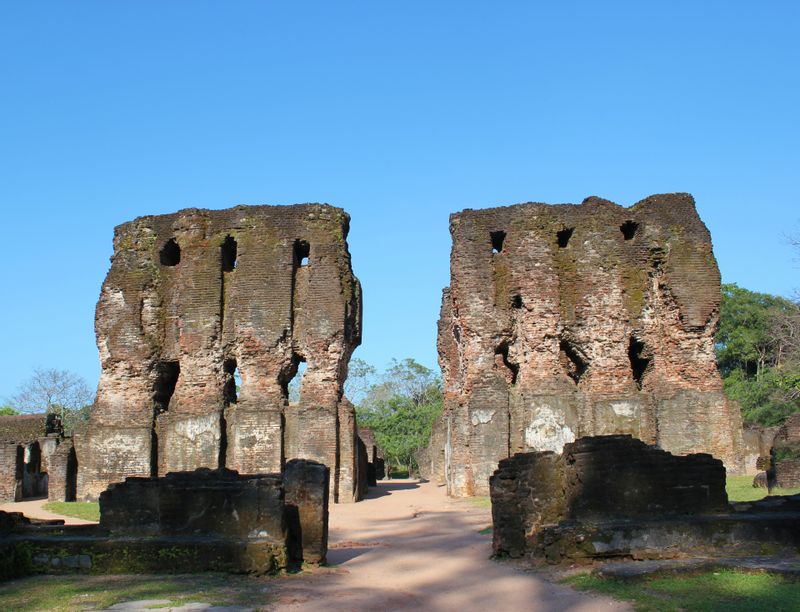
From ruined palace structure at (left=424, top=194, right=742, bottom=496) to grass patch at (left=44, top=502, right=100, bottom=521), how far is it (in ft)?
27.0

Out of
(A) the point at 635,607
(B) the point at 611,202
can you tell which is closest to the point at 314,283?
(B) the point at 611,202

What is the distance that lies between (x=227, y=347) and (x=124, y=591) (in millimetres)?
14236

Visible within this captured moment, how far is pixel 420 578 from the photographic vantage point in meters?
9.33

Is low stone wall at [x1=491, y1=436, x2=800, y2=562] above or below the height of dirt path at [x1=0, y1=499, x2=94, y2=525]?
above

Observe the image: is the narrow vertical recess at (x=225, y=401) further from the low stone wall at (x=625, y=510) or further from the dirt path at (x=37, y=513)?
the low stone wall at (x=625, y=510)

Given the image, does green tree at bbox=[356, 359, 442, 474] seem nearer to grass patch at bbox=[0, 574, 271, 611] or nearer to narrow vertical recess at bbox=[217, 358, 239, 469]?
narrow vertical recess at bbox=[217, 358, 239, 469]

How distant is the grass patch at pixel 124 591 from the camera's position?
7430 mm

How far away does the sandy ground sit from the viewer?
7582mm

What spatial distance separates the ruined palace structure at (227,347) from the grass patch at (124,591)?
37.7ft

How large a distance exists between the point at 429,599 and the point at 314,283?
46.7 feet

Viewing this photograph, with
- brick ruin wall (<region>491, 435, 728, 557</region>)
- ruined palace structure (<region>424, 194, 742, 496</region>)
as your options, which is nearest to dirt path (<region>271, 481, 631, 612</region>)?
brick ruin wall (<region>491, 435, 728, 557</region>)

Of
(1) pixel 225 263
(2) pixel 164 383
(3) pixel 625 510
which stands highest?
(1) pixel 225 263

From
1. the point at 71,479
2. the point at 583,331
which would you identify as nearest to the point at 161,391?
the point at 71,479

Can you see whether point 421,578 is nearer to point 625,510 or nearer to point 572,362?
point 625,510
